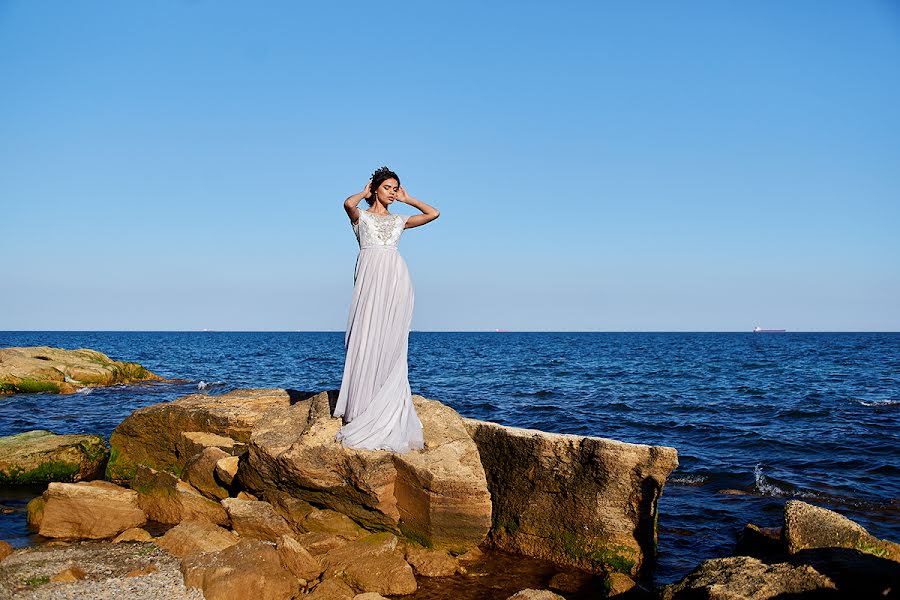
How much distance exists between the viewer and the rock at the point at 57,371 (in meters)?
27.1

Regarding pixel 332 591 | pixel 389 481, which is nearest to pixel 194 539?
pixel 332 591

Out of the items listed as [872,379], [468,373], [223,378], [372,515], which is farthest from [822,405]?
[223,378]

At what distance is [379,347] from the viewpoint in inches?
316

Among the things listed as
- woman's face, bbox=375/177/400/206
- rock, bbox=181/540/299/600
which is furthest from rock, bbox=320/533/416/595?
woman's face, bbox=375/177/400/206

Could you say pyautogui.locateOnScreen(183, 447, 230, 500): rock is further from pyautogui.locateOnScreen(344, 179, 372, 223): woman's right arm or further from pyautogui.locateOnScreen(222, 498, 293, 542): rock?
pyautogui.locateOnScreen(344, 179, 372, 223): woman's right arm

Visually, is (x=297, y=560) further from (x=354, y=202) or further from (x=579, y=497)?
(x=354, y=202)

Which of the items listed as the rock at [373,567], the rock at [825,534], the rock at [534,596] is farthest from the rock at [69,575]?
the rock at [825,534]

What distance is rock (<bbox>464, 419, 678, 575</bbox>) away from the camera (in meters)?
7.71

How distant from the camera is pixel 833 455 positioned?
15.4 meters

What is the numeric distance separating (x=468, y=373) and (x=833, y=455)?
2395 cm

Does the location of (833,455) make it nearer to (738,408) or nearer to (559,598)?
(738,408)

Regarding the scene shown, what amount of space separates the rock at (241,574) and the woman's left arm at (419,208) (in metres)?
3.95

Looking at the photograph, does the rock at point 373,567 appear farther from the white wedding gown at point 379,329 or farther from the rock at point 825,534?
the rock at point 825,534

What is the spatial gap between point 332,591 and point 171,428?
521 centimetres
